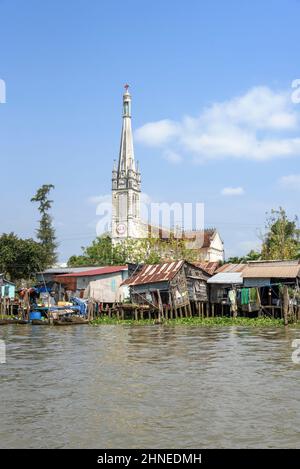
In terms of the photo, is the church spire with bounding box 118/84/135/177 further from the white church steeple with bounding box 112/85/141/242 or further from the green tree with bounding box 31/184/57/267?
the green tree with bounding box 31/184/57/267

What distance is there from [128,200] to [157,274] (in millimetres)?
52049

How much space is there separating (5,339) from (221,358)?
34.8 feet

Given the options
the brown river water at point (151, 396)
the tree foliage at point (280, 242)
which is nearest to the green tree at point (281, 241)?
the tree foliage at point (280, 242)

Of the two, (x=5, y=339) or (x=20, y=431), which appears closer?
(x=20, y=431)

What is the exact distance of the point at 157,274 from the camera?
113 feet

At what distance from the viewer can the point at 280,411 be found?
915 cm

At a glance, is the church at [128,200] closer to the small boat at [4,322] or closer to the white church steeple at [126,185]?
the white church steeple at [126,185]

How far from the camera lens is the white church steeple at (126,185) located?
277ft

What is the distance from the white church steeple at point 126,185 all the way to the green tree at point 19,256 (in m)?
33.6
